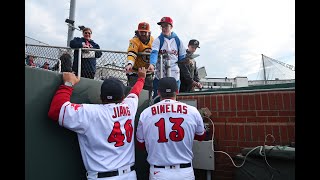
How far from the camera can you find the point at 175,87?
11.0ft

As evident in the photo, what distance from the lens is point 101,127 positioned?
2.65 metres

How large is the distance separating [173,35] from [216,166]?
8.48 ft

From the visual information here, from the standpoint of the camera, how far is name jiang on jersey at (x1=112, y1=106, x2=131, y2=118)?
280cm

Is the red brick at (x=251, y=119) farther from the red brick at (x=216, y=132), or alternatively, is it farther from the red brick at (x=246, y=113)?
the red brick at (x=216, y=132)

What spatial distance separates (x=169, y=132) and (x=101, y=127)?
2.82ft

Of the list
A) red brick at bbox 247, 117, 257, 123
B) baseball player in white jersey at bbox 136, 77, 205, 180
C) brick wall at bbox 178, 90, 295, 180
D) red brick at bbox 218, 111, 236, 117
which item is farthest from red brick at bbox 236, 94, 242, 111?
baseball player in white jersey at bbox 136, 77, 205, 180

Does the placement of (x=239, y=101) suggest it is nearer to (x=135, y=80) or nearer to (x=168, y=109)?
(x=168, y=109)

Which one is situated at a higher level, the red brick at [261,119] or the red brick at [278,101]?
the red brick at [278,101]

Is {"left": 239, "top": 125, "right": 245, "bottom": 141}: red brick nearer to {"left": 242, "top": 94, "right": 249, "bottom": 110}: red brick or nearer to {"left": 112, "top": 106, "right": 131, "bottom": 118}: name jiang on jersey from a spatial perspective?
{"left": 242, "top": 94, "right": 249, "bottom": 110}: red brick

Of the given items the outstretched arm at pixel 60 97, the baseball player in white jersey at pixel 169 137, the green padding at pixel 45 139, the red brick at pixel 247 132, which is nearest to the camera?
the green padding at pixel 45 139

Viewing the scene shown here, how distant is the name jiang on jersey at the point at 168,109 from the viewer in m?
3.13

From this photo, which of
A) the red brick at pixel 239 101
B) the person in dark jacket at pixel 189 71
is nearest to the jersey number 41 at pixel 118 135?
the red brick at pixel 239 101

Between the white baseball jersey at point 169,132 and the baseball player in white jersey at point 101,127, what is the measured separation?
1.06ft
